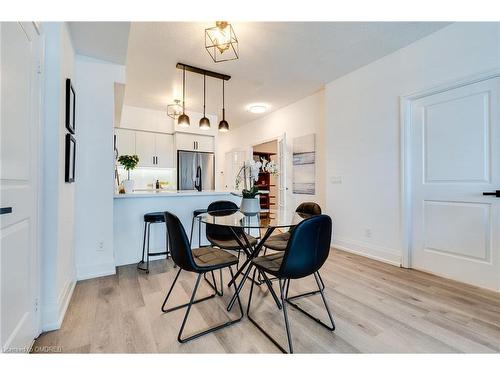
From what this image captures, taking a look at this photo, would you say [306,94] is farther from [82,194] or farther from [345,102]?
[82,194]

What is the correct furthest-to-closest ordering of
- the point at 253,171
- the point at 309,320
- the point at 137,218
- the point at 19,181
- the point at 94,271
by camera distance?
the point at 137,218 → the point at 94,271 → the point at 253,171 → the point at 309,320 → the point at 19,181

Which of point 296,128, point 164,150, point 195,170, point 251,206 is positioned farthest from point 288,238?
point 164,150

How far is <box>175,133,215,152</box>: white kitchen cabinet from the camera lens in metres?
5.50

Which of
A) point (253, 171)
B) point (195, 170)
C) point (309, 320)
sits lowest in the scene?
point (309, 320)

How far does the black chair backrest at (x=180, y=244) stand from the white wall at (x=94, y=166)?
4.81 ft

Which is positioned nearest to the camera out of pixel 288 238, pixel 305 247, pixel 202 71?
pixel 305 247

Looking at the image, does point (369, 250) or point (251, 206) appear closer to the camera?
point (251, 206)

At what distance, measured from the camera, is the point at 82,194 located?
2.58 meters

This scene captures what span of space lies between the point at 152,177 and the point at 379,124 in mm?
5006

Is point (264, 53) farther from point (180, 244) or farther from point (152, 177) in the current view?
point (152, 177)

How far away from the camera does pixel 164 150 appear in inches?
221

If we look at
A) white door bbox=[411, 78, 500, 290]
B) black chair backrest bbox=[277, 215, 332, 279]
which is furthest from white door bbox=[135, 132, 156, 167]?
white door bbox=[411, 78, 500, 290]

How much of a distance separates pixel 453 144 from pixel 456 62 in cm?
87

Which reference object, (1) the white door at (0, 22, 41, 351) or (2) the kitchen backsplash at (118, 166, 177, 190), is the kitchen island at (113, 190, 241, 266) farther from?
(2) the kitchen backsplash at (118, 166, 177, 190)
